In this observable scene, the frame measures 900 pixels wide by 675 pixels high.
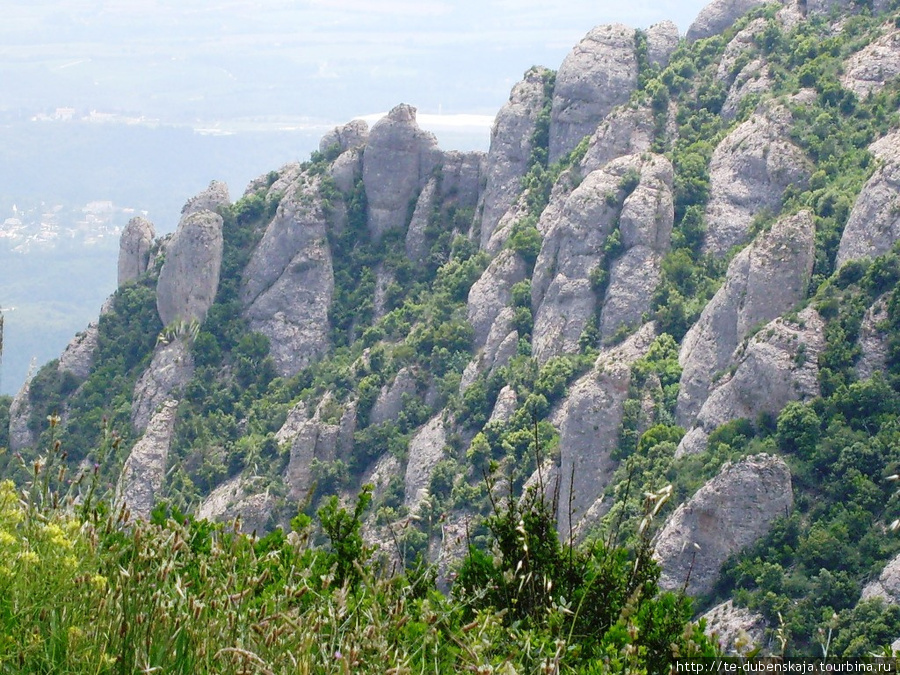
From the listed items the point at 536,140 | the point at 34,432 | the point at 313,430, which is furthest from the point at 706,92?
the point at 34,432

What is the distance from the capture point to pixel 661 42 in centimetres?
7575

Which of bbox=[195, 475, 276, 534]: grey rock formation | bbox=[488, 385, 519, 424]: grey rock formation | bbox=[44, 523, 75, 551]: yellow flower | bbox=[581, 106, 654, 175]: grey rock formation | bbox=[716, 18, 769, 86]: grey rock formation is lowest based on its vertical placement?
bbox=[195, 475, 276, 534]: grey rock formation

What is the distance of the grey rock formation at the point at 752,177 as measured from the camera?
59906 millimetres

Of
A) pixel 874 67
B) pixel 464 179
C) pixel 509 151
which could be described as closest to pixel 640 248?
pixel 874 67

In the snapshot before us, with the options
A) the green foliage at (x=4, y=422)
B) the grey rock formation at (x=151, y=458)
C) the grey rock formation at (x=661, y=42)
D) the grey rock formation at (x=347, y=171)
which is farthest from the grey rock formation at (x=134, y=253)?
the grey rock formation at (x=661, y=42)

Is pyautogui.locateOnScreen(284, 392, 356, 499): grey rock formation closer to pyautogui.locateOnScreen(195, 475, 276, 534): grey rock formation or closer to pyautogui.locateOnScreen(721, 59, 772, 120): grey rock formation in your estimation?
pyautogui.locateOnScreen(195, 475, 276, 534): grey rock formation

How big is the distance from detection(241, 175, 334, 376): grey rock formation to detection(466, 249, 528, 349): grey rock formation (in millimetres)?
11644

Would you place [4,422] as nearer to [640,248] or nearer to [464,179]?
[464,179]

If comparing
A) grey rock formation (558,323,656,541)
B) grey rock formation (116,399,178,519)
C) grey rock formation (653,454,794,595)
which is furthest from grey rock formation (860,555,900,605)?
grey rock formation (116,399,178,519)

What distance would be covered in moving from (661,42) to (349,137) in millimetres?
22272

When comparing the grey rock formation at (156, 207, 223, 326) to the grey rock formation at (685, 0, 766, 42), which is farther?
the grey rock formation at (685, 0, 766, 42)

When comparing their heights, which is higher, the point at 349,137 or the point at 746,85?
the point at 746,85

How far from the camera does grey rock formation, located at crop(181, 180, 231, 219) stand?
79.1 metres

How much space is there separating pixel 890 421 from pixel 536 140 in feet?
124
